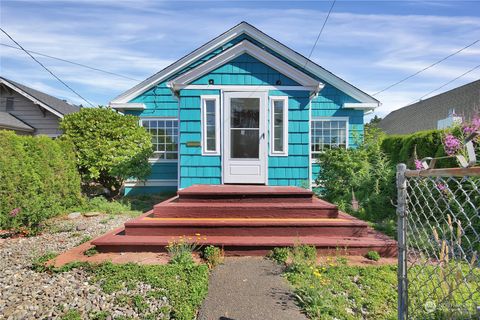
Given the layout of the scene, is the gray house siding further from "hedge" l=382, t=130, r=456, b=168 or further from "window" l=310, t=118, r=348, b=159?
"hedge" l=382, t=130, r=456, b=168

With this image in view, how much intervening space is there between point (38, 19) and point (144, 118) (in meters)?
4.46

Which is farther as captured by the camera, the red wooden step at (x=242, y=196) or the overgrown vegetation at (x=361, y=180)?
the overgrown vegetation at (x=361, y=180)

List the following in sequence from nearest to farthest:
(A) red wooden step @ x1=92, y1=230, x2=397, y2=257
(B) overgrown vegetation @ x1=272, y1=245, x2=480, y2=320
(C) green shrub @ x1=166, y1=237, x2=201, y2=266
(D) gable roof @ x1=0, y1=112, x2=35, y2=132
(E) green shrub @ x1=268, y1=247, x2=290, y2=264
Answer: (B) overgrown vegetation @ x1=272, y1=245, x2=480, y2=320 < (C) green shrub @ x1=166, y1=237, x2=201, y2=266 < (E) green shrub @ x1=268, y1=247, x2=290, y2=264 < (A) red wooden step @ x1=92, y1=230, x2=397, y2=257 < (D) gable roof @ x1=0, y1=112, x2=35, y2=132

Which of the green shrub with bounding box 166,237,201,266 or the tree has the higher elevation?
the tree

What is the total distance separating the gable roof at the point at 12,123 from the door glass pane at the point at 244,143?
11.8 m

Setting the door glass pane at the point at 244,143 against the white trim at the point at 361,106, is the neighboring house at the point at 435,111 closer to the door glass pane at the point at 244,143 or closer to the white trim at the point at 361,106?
the white trim at the point at 361,106

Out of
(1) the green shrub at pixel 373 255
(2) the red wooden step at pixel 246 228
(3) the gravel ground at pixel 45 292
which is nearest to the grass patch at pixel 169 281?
(3) the gravel ground at pixel 45 292

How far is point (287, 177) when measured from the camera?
6.60m

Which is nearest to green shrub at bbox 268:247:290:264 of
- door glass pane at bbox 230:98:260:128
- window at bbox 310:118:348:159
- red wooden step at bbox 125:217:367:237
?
red wooden step at bbox 125:217:367:237

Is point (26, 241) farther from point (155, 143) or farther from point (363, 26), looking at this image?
point (363, 26)

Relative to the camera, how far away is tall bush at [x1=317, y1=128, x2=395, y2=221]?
6.39 meters

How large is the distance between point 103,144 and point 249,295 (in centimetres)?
629

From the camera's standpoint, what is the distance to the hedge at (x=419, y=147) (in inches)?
256

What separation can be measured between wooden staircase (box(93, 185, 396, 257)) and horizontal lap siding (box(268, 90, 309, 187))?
1.30 metres
